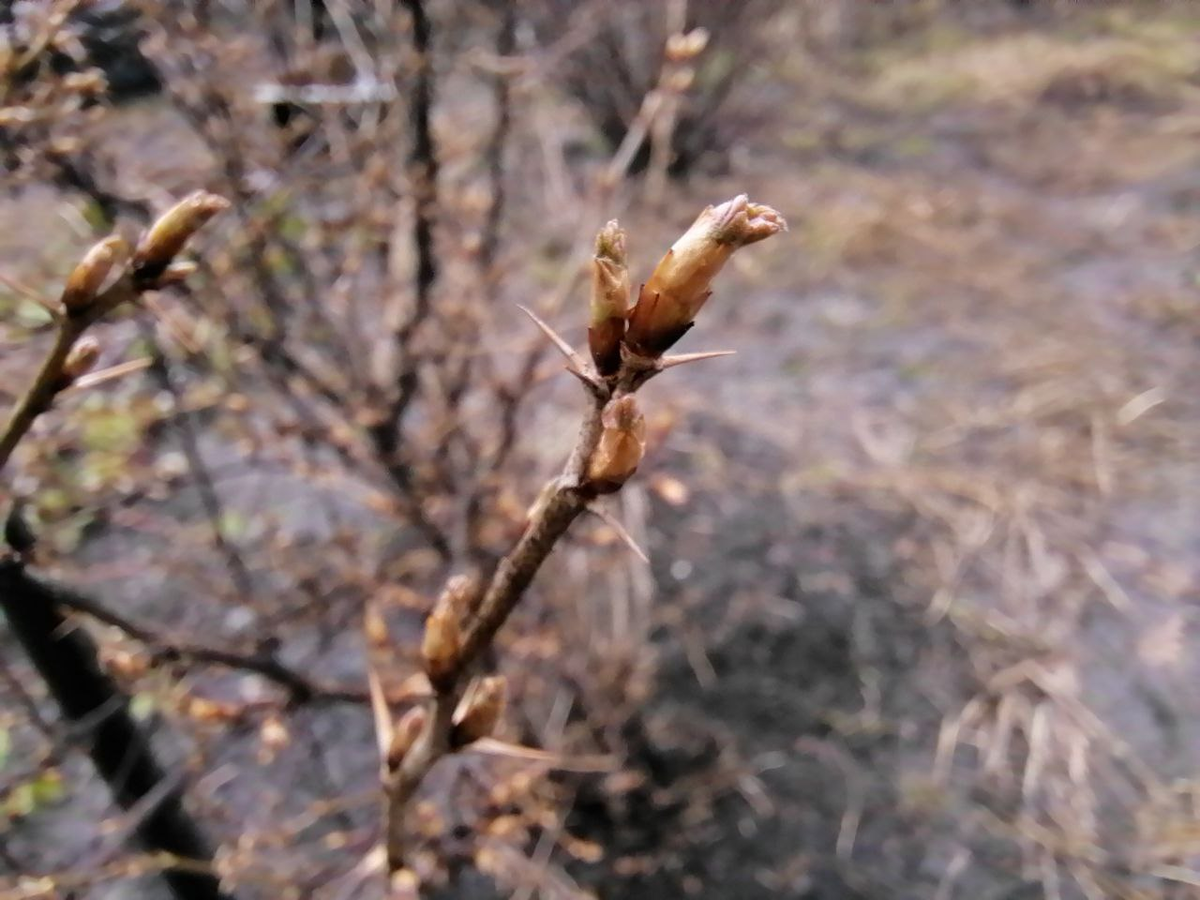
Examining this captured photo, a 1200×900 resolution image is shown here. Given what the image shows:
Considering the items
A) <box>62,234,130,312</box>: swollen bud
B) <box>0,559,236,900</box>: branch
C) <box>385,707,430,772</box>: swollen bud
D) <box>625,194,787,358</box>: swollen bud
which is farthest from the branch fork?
<box>0,559,236,900</box>: branch

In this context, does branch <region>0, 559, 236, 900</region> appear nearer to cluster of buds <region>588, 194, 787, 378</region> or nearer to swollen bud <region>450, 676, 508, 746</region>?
swollen bud <region>450, 676, 508, 746</region>

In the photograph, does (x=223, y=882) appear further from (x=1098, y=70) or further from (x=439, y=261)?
(x=1098, y=70)

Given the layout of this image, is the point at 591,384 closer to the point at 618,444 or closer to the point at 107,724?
the point at 618,444

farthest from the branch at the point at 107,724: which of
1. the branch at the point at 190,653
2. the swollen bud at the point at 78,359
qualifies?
the swollen bud at the point at 78,359

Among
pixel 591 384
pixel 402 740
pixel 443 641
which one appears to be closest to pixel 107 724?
pixel 402 740

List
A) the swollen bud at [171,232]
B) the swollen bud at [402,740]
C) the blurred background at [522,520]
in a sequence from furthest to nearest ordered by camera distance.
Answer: the blurred background at [522,520], the swollen bud at [402,740], the swollen bud at [171,232]

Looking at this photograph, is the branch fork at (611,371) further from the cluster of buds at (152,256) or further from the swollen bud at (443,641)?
the cluster of buds at (152,256)
